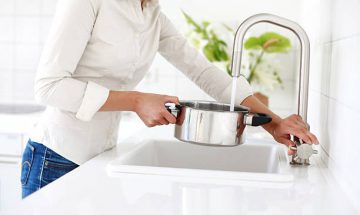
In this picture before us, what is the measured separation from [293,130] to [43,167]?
635 mm

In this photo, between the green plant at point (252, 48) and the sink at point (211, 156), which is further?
the green plant at point (252, 48)

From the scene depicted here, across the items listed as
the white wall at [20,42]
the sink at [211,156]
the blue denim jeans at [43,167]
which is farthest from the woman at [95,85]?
the white wall at [20,42]

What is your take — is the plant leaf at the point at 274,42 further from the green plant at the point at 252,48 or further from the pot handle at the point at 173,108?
the pot handle at the point at 173,108

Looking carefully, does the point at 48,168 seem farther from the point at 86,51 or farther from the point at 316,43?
the point at 316,43

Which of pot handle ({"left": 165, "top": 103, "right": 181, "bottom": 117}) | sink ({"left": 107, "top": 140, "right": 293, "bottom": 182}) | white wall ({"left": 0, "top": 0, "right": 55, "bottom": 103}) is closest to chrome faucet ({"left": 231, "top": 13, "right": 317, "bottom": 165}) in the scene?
sink ({"left": 107, "top": 140, "right": 293, "bottom": 182})

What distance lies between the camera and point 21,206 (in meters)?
0.77

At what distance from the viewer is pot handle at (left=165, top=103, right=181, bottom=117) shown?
110 cm

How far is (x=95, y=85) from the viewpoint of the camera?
1.12m

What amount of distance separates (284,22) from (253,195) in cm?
44

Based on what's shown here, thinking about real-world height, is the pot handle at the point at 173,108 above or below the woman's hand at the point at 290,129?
above

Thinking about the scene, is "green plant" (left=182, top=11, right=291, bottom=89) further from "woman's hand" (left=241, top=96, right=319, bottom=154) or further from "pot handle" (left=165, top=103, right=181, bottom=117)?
"pot handle" (left=165, top=103, right=181, bottom=117)

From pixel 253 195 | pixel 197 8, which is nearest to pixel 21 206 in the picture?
pixel 253 195

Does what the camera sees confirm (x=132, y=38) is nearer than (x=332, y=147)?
No

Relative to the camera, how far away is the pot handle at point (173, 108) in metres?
1.10
